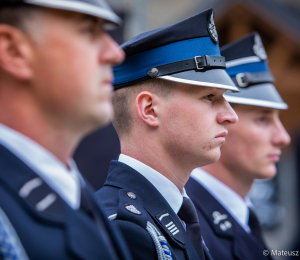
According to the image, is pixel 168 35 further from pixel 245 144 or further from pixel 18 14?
pixel 245 144

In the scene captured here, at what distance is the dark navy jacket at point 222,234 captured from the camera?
2375 mm

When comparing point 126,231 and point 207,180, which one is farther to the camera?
point 207,180

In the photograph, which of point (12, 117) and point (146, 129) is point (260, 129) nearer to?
point (146, 129)

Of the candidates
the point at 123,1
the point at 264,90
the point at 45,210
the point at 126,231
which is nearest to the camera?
the point at 45,210

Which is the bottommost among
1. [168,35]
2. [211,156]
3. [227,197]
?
[227,197]

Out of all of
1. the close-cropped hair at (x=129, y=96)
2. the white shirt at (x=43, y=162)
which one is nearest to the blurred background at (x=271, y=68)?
the close-cropped hair at (x=129, y=96)

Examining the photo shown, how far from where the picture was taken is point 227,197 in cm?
285

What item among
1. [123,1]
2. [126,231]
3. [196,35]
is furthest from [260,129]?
[123,1]

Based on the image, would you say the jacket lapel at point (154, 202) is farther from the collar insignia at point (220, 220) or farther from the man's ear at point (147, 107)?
the collar insignia at point (220, 220)

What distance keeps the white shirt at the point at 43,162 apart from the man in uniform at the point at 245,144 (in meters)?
1.56

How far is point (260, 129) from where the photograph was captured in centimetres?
302

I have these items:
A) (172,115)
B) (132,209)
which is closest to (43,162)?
(132,209)

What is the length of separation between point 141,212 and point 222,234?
887 mm

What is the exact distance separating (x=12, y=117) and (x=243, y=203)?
213 centimetres
